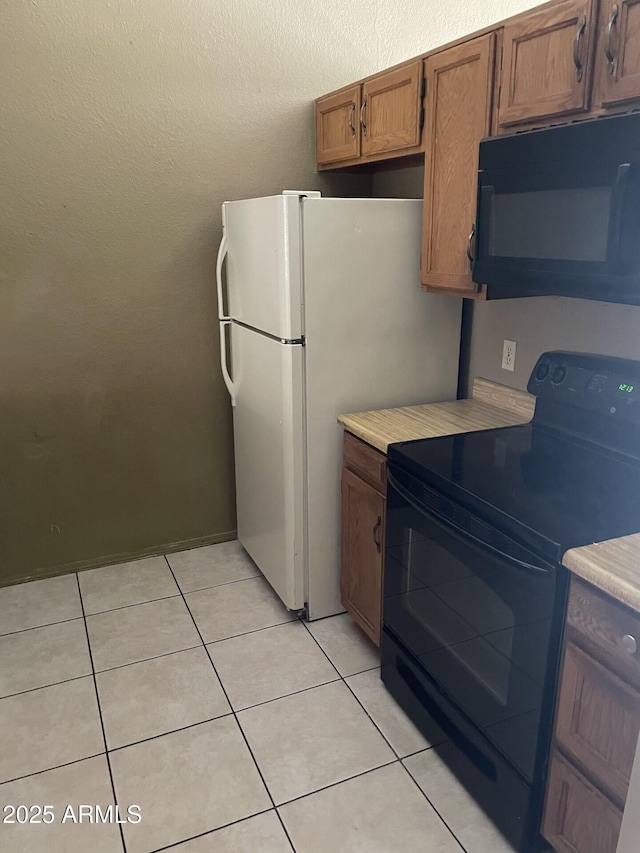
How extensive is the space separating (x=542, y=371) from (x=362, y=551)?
871 millimetres

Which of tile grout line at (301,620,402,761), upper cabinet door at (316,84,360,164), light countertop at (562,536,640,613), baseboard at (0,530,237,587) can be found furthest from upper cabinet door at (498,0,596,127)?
baseboard at (0,530,237,587)

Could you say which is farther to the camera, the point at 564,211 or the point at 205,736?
the point at 205,736

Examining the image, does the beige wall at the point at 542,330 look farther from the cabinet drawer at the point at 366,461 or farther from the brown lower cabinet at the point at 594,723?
the brown lower cabinet at the point at 594,723

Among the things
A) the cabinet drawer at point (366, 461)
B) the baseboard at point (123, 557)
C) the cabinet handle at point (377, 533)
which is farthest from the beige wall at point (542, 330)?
the baseboard at point (123, 557)

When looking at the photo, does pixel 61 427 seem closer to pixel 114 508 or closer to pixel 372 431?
pixel 114 508

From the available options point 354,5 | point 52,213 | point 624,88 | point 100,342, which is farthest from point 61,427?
point 624,88

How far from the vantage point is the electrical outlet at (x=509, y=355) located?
2.37 m

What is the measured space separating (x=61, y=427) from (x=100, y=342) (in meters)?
0.40

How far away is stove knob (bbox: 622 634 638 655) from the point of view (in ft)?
4.08

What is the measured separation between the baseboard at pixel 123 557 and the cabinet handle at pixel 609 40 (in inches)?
97.6

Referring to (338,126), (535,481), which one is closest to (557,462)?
(535,481)

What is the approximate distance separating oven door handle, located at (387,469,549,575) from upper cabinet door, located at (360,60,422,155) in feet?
3.78

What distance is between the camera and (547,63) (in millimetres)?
1642

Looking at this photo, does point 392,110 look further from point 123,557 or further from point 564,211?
point 123,557
